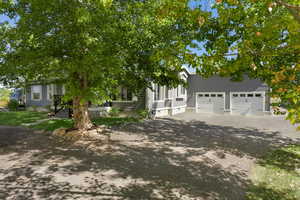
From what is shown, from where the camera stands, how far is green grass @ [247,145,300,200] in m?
4.67

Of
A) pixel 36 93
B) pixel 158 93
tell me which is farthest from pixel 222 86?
pixel 36 93

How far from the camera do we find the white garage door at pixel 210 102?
2230 centimetres

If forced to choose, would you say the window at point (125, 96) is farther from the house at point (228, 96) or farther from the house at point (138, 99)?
the house at point (228, 96)

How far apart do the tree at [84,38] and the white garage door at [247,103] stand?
51.5ft

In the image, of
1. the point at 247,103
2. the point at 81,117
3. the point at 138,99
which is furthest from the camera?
the point at 247,103

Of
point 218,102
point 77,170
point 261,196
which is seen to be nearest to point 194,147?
point 261,196

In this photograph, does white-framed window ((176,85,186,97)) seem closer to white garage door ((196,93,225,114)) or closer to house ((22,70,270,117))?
house ((22,70,270,117))

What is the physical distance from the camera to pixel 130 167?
19.9ft

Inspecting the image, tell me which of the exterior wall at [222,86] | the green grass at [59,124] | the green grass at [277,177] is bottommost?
the green grass at [277,177]

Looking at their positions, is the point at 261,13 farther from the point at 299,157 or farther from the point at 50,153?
the point at 50,153

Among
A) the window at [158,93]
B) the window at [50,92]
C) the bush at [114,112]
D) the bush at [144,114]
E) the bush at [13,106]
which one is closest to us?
the bush at [144,114]

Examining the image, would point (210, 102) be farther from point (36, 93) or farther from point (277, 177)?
point (36, 93)

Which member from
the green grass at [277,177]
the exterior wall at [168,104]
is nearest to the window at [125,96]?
the exterior wall at [168,104]

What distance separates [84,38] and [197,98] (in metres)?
18.7
